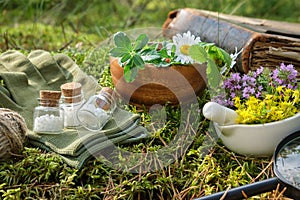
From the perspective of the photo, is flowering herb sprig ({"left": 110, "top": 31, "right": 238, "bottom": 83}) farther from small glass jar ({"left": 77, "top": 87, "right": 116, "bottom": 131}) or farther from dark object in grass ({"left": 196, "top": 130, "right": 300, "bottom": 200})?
dark object in grass ({"left": 196, "top": 130, "right": 300, "bottom": 200})

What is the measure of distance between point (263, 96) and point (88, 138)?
0.52 m

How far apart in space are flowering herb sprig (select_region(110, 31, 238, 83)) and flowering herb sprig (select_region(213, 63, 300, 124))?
67 millimetres

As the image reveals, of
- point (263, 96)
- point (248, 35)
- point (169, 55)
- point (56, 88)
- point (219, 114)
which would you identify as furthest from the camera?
point (248, 35)

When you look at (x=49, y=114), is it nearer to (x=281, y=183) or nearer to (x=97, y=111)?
(x=97, y=111)

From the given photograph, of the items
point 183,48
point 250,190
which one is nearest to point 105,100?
point 183,48

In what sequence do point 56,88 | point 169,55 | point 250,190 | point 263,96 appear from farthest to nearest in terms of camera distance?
point 56,88 → point 169,55 → point 263,96 → point 250,190

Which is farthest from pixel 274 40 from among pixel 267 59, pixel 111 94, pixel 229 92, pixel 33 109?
pixel 33 109

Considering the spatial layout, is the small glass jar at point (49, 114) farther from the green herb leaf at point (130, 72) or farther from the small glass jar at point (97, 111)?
the green herb leaf at point (130, 72)

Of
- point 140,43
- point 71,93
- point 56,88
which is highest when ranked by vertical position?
point 140,43

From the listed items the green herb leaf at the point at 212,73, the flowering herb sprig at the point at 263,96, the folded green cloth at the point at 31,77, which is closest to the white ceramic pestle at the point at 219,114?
the flowering herb sprig at the point at 263,96

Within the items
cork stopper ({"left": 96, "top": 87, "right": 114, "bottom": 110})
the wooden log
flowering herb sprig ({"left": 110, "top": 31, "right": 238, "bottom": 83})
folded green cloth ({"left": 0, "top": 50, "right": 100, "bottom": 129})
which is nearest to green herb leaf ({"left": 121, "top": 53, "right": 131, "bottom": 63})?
flowering herb sprig ({"left": 110, "top": 31, "right": 238, "bottom": 83})

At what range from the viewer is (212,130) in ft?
4.87

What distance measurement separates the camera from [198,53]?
1.49 meters

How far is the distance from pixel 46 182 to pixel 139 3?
227 centimetres
